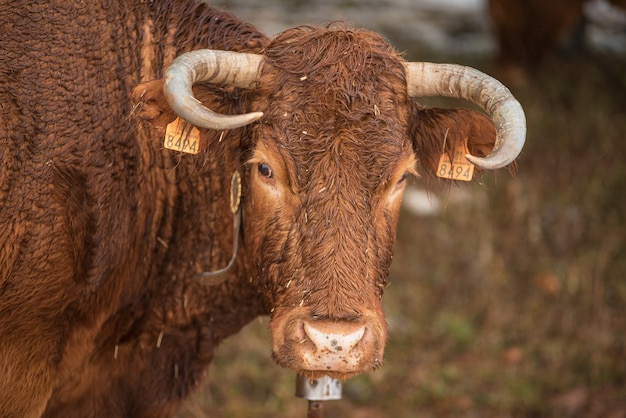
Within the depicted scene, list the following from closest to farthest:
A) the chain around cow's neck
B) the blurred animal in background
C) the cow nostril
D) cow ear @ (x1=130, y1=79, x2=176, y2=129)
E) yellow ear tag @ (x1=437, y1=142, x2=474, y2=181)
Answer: the cow nostril
cow ear @ (x1=130, y1=79, x2=176, y2=129)
the chain around cow's neck
yellow ear tag @ (x1=437, y1=142, x2=474, y2=181)
the blurred animal in background

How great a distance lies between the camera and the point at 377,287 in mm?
3840

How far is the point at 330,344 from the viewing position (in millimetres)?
3506

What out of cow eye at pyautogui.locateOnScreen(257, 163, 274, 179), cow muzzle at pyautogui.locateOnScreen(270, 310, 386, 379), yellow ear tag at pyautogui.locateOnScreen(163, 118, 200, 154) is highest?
yellow ear tag at pyautogui.locateOnScreen(163, 118, 200, 154)

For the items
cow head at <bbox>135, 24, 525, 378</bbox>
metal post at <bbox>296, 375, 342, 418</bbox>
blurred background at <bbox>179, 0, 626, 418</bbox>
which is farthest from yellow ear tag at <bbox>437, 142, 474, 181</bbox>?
metal post at <bbox>296, 375, 342, 418</bbox>

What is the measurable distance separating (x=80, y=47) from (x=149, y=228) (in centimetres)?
91

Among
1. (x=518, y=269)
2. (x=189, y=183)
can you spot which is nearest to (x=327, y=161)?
(x=189, y=183)

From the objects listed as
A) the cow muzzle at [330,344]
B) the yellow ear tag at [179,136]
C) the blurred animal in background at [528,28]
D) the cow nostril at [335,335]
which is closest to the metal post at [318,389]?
the cow muzzle at [330,344]

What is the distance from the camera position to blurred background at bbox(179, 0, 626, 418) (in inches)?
260

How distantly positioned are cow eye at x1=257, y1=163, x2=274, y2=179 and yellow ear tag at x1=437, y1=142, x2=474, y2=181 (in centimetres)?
87

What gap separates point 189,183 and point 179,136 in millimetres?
465

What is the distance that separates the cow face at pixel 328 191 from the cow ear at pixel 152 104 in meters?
0.39

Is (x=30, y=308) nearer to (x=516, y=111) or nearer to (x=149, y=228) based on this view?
(x=149, y=228)

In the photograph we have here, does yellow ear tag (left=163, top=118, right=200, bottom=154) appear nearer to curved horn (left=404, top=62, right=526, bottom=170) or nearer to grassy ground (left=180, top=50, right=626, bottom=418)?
curved horn (left=404, top=62, right=526, bottom=170)

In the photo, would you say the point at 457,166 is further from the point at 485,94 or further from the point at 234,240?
the point at 234,240
